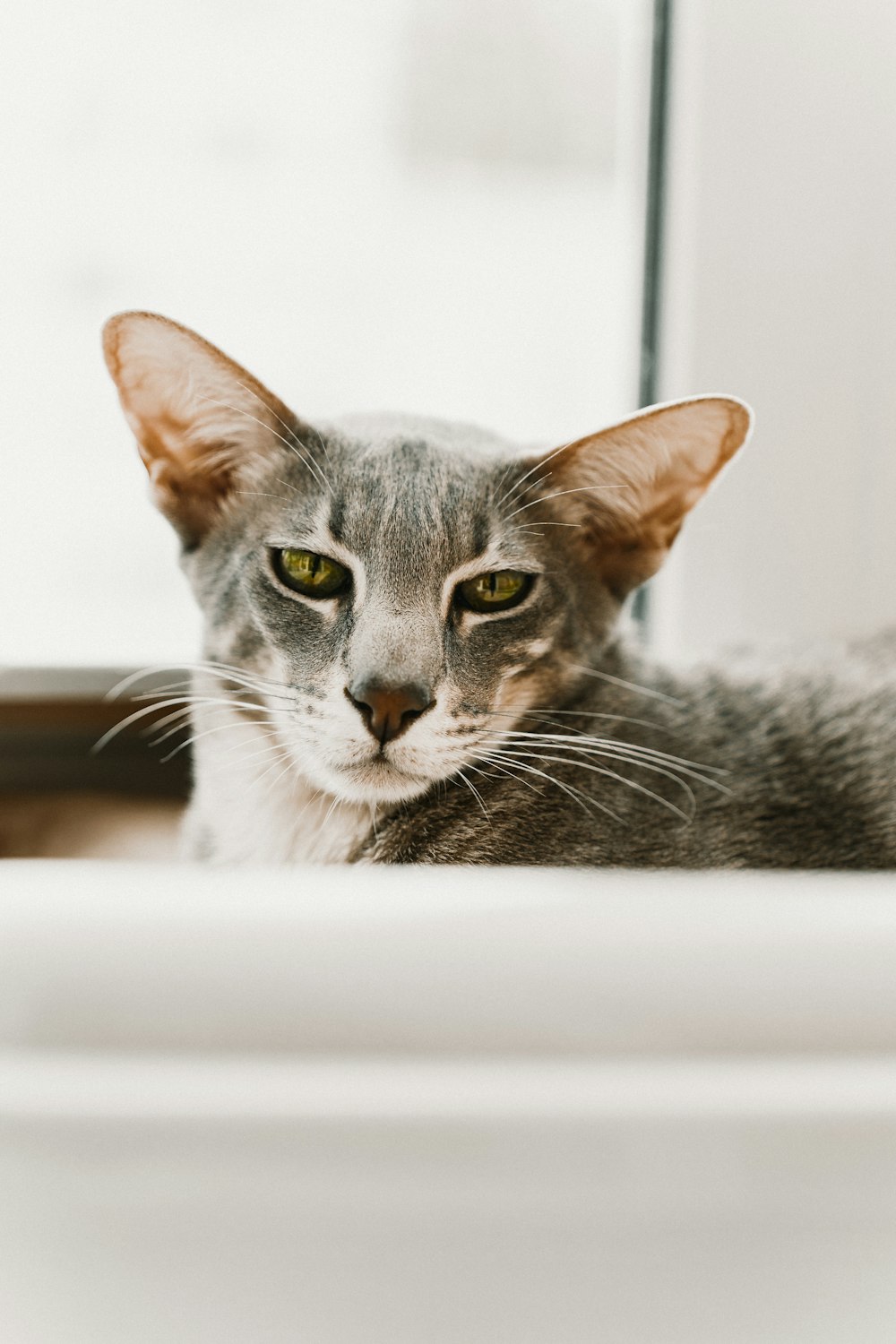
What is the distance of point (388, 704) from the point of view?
0.62 meters

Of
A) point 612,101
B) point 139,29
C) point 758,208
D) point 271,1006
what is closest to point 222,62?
point 139,29

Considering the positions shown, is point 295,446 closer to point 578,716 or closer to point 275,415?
point 275,415

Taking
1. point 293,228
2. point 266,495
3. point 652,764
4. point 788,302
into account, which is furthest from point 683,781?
point 293,228

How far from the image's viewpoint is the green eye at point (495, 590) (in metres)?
0.70

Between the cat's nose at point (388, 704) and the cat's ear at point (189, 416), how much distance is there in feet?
0.69

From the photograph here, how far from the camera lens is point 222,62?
933 mm

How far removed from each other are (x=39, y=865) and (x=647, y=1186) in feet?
1.09

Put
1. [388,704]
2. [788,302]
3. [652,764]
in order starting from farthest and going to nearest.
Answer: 1. [788,302]
2. [652,764]
3. [388,704]

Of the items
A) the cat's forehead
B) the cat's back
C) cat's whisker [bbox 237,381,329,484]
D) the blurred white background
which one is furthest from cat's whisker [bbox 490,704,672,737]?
the blurred white background

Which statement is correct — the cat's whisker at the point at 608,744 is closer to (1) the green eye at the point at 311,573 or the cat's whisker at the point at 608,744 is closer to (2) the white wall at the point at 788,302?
(1) the green eye at the point at 311,573

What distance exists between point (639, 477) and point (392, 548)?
0.61 feet

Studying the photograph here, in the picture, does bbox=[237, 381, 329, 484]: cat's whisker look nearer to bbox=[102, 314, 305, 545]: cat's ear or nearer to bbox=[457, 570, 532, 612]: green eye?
bbox=[102, 314, 305, 545]: cat's ear

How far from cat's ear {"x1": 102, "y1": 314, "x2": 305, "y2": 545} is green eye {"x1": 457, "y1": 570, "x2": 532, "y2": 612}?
168 mm

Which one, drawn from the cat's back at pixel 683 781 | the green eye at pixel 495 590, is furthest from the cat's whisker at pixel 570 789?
the green eye at pixel 495 590
